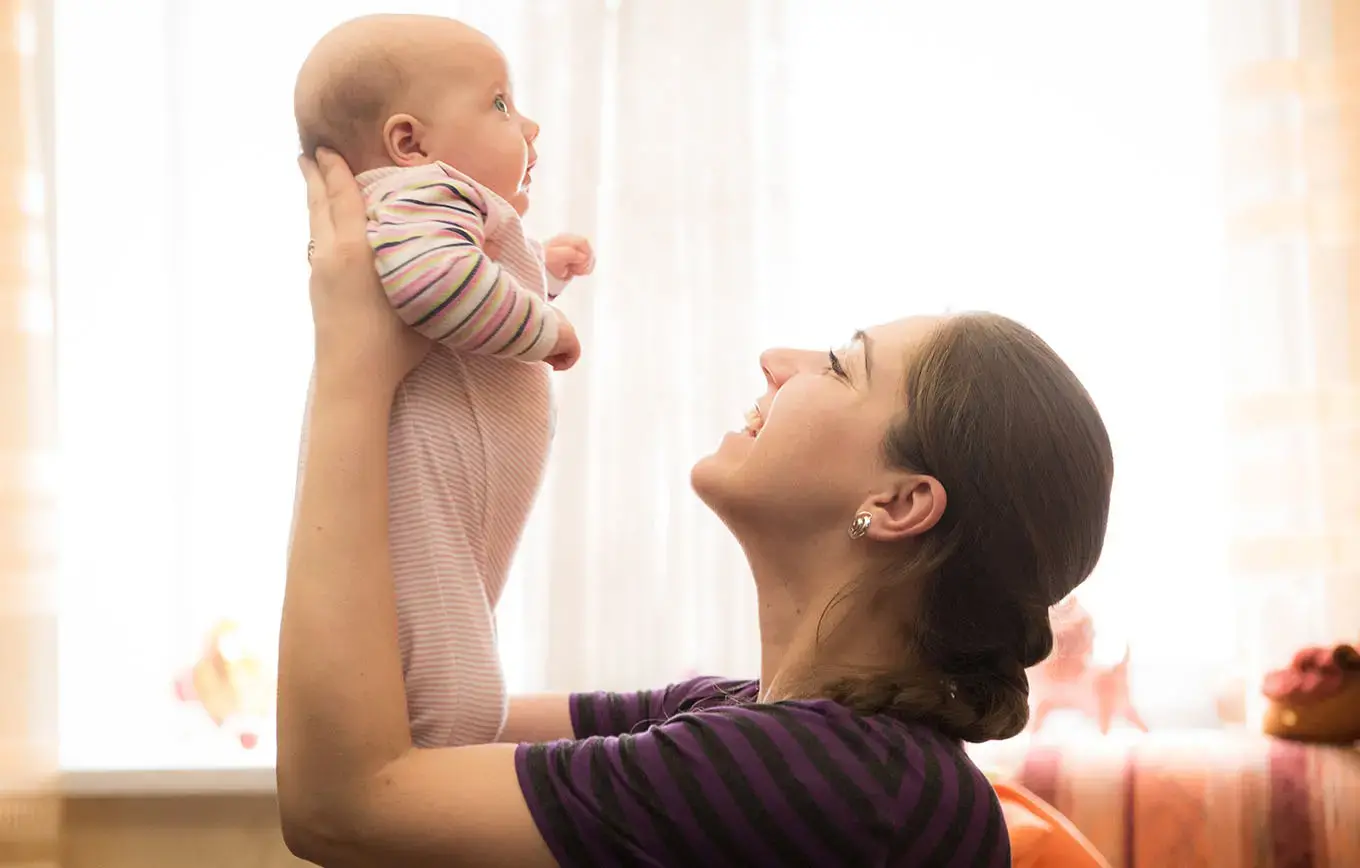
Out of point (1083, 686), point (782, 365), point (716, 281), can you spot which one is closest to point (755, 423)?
point (782, 365)

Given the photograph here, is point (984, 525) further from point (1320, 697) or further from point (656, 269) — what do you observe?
point (656, 269)

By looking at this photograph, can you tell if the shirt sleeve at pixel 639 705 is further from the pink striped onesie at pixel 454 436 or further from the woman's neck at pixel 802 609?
the pink striped onesie at pixel 454 436

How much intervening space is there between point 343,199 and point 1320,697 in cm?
167

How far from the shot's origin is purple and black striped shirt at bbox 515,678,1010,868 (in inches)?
38.7

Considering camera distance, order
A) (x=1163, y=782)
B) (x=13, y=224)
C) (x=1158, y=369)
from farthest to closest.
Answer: (x=1158, y=369) → (x=13, y=224) → (x=1163, y=782)

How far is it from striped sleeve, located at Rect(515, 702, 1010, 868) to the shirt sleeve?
0.30 metres

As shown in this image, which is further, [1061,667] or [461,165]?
[1061,667]

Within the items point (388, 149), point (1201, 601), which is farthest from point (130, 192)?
point (1201, 601)

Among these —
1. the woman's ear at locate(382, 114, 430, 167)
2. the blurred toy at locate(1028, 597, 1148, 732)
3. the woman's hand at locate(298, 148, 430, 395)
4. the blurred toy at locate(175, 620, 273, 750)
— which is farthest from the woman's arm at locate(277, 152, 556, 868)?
the blurred toy at locate(1028, 597, 1148, 732)

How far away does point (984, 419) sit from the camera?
1.12 m

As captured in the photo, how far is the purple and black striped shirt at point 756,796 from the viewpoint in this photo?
0.98 meters

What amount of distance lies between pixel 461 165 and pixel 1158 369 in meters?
1.67

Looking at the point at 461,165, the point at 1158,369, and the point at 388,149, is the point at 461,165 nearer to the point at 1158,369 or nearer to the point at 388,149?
the point at 388,149

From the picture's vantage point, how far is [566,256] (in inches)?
54.3
